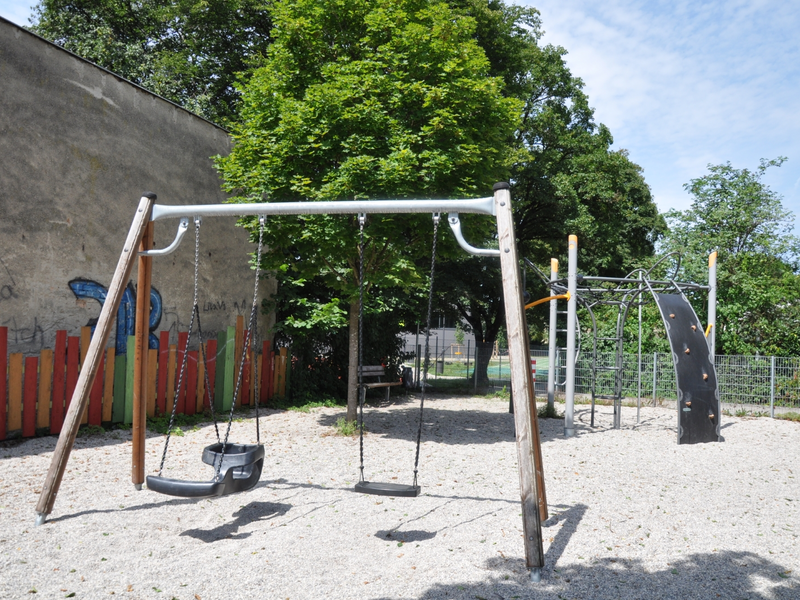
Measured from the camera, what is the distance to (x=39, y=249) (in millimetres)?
8234

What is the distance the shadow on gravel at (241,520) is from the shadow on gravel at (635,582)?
5.40 ft

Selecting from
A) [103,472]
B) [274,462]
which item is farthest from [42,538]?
[274,462]

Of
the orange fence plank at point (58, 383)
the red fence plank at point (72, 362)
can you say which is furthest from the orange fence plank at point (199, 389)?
the orange fence plank at point (58, 383)

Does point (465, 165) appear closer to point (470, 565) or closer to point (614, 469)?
point (614, 469)

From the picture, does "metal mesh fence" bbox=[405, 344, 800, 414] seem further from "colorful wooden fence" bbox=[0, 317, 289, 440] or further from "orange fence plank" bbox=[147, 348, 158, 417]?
"orange fence plank" bbox=[147, 348, 158, 417]

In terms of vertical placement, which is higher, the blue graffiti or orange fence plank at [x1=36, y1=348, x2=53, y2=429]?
the blue graffiti

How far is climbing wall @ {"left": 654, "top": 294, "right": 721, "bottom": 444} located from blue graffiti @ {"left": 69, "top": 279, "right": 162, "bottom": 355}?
799 cm

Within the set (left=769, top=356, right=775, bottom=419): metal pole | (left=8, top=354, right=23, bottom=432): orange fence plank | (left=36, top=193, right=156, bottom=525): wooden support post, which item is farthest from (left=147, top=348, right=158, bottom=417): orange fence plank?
(left=769, top=356, right=775, bottom=419): metal pole

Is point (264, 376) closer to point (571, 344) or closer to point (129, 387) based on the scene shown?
point (129, 387)

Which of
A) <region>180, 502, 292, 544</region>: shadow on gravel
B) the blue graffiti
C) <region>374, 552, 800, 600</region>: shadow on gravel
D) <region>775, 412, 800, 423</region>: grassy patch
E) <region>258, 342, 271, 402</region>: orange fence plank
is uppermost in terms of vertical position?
the blue graffiti

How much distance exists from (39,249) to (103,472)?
11.2 feet

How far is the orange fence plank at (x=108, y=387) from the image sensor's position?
877cm

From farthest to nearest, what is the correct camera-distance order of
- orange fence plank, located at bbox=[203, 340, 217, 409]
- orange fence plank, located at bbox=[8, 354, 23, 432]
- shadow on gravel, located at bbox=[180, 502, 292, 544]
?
orange fence plank, located at bbox=[203, 340, 217, 409] → orange fence plank, located at bbox=[8, 354, 23, 432] → shadow on gravel, located at bbox=[180, 502, 292, 544]

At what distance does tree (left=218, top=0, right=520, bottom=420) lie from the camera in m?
8.20
